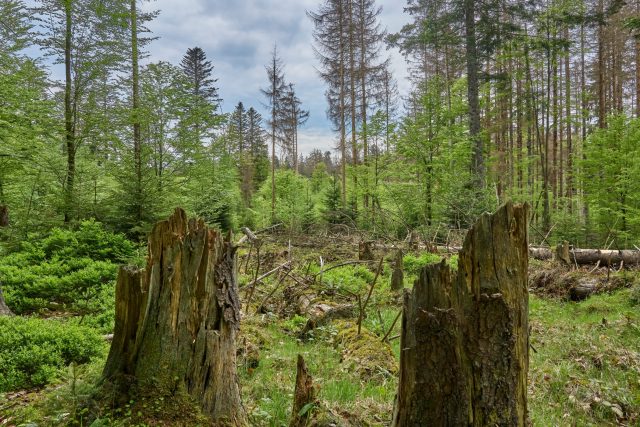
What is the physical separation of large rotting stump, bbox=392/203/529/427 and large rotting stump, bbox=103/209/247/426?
1.24 m

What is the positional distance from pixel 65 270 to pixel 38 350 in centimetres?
396

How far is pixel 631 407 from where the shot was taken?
3.43 meters

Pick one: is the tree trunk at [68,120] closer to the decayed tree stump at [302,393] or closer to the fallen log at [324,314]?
the fallen log at [324,314]

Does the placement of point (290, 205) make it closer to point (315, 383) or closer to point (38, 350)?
point (38, 350)

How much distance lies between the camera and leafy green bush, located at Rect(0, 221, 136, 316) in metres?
5.81

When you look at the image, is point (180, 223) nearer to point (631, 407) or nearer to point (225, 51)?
point (631, 407)

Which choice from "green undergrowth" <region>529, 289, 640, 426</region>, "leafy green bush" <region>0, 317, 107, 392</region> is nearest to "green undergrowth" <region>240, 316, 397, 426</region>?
"green undergrowth" <region>529, 289, 640, 426</region>

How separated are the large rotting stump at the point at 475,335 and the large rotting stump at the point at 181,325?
1.24 meters

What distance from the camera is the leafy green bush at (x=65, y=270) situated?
5.81 m

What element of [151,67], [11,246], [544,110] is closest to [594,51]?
[544,110]

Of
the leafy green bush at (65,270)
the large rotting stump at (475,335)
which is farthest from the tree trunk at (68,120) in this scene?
the large rotting stump at (475,335)

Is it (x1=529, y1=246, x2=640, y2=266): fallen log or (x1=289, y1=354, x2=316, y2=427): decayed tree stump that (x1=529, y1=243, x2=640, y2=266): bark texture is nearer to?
(x1=529, y1=246, x2=640, y2=266): fallen log

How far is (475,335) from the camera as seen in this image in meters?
1.99

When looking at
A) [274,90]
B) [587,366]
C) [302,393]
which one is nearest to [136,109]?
[302,393]
